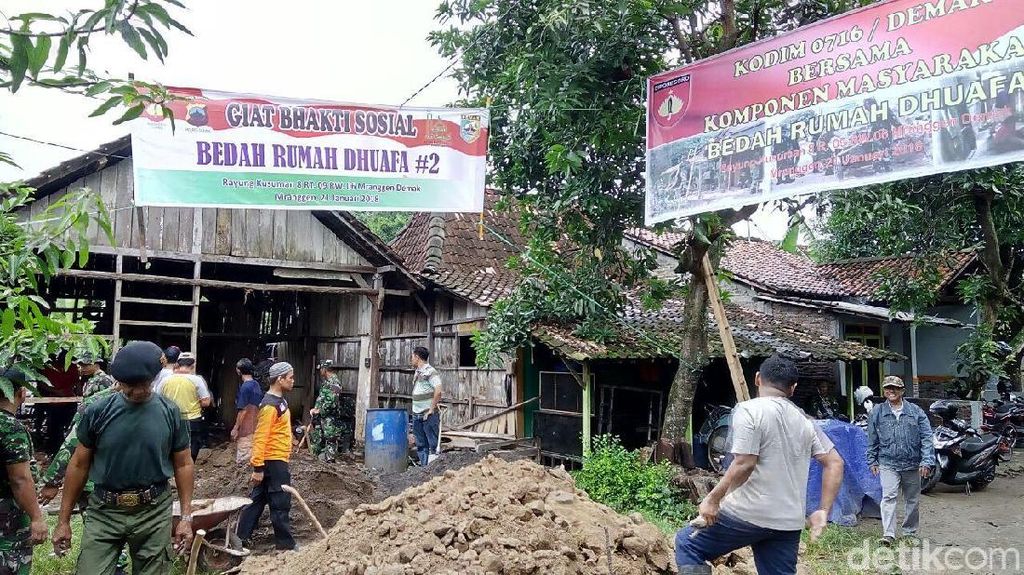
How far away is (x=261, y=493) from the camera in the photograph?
637 cm

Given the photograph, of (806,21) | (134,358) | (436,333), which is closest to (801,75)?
(806,21)

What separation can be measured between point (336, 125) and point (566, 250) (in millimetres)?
3842

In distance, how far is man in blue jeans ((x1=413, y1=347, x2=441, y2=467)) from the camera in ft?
32.7

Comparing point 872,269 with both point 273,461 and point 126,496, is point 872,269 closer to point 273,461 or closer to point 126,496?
point 273,461

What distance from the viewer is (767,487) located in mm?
3932

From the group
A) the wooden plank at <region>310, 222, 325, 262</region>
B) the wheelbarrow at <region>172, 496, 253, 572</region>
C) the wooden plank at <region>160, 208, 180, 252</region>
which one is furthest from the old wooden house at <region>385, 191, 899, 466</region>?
the wheelbarrow at <region>172, 496, 253, 572</region>

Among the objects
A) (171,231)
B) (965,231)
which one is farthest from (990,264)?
(171,231)

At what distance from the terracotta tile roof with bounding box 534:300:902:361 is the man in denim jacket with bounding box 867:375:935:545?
10.8ft

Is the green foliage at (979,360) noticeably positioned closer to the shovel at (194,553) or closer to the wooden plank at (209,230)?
the shovel at (194,553)

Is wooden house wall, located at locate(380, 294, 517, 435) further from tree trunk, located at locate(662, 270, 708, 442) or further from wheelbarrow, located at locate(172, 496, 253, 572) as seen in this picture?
wheelbarrow, located at locate(172, 496, 253, 572)

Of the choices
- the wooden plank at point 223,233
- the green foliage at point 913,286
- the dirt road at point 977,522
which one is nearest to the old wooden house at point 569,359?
the green foliage at point 913,286

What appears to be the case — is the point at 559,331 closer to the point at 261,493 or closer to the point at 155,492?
the point at 261,493

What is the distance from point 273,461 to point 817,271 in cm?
1770

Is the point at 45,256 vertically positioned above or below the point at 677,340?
above
